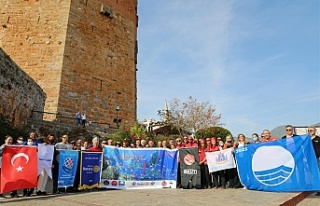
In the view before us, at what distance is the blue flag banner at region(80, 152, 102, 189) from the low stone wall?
16.9ft

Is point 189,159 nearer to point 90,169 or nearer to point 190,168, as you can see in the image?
point 190,168

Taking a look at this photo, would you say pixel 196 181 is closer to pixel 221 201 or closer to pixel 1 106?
pixel 221 201

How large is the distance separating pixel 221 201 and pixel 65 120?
14649mm

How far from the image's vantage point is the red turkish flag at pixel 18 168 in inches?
233

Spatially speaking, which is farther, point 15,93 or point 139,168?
point 15,93

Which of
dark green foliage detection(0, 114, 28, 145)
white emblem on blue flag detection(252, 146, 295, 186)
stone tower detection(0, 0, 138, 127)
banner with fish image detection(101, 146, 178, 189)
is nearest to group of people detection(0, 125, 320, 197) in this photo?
banner with fish image detection(101, 146, 178, 189)

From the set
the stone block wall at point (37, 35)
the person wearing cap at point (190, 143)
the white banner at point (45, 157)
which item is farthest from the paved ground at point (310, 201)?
the stone block wall at point (37, 35)

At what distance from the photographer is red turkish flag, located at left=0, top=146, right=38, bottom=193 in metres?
5.92

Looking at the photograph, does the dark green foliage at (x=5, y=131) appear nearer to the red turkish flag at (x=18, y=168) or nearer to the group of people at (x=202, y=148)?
the group of people at (x=202, y=148)

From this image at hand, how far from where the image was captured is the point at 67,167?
7121 mm

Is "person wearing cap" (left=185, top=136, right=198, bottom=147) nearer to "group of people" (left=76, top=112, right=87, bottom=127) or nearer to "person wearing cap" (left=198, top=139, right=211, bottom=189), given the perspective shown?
"person wearing cap" (left=198, top=139, right=211, bottom=189)

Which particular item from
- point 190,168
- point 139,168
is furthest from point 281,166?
point 139,168

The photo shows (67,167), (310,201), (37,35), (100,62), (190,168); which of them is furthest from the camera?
(100,62)

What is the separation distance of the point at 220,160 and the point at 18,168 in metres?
5.01
